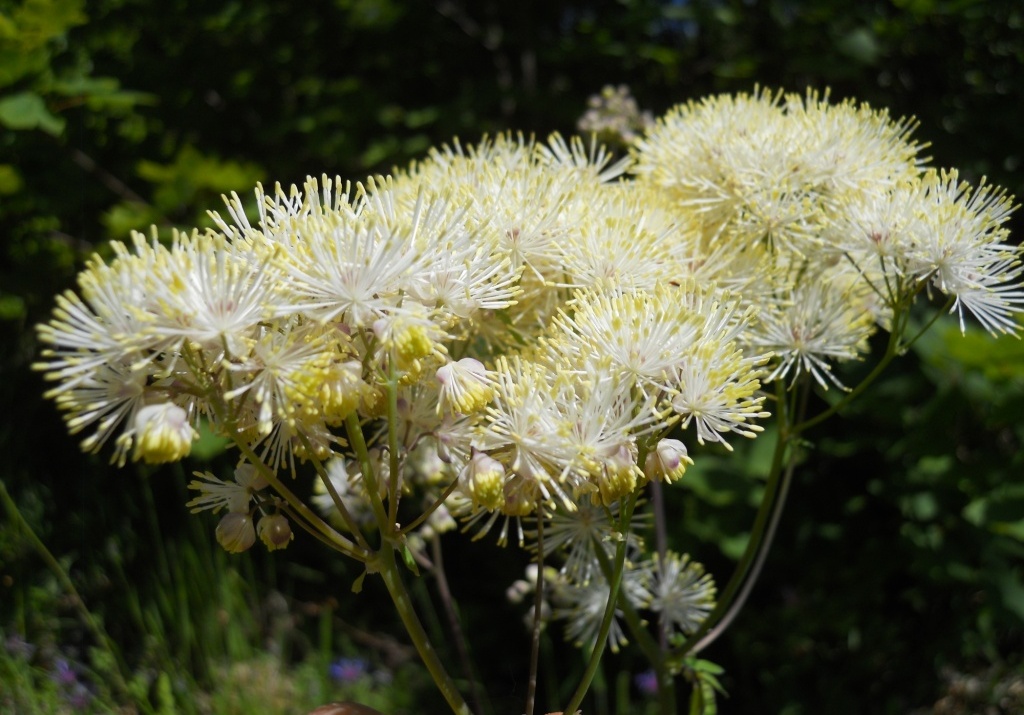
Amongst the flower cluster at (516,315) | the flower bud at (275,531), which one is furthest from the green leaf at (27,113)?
the flower bud at (275,531)

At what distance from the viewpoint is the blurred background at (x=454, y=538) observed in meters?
2.34

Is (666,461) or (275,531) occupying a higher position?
(666,461)

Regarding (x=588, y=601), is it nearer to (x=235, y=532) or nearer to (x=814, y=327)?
(x=814, y=327)

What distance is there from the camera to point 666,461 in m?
0.84

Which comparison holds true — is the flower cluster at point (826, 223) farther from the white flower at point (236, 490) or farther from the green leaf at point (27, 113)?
the green leaf at point (27, 113)

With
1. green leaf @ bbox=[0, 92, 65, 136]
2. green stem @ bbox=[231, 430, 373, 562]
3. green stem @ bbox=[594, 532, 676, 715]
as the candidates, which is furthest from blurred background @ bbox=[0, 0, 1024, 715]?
green stem @ bbox=[231, 430, 373, 562]

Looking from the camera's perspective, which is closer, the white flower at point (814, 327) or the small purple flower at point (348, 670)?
the white flower at point (814, 327)

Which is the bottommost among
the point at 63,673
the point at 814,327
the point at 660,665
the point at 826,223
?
the point at 63,673

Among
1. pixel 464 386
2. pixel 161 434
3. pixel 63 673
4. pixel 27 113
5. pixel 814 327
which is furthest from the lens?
pixel 63 673

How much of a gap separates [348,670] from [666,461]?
2234mm

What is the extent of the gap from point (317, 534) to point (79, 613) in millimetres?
2569

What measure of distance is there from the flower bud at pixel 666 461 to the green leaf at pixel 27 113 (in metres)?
1.83

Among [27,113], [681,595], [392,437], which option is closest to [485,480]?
[392,437]

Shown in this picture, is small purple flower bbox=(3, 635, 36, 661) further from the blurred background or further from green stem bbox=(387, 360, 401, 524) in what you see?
green stem bbox=(387, 360, 401, 524)
